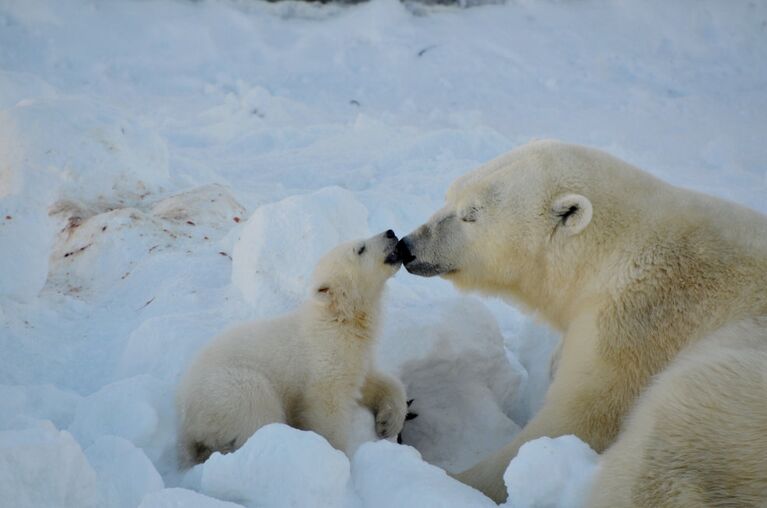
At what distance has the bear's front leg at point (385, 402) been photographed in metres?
3.31

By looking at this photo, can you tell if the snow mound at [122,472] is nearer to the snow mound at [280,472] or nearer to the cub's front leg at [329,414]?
the snow mound at [280,472]

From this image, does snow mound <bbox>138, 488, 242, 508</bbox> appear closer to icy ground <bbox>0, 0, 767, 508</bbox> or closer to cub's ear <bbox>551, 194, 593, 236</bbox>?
icy ground <bbox>0, 0, 767, 508</bbox>

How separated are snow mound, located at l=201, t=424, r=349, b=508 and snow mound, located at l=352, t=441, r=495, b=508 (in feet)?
0.32

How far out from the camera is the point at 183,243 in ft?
14.5

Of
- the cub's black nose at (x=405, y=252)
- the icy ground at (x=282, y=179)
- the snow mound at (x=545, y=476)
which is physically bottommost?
the icy ground at (x=282, y=179)

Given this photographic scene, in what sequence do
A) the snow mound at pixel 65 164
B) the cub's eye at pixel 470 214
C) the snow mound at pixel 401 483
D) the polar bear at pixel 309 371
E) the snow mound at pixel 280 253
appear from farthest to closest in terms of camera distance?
the snow mound at pixel 65 164
the snow mound at pixel 280 253
the cub's eye at pixel 470 214
the polar bear at pixel 309 371
the snow mound at pixel 401 483

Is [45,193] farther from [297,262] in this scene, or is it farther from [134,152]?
[297,262]

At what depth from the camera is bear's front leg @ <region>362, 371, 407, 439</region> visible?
331 centimetres

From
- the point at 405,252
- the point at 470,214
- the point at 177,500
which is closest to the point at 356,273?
the point at 405,252

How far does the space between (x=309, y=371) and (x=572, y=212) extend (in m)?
1.26

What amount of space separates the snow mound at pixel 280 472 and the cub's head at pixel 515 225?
110cm

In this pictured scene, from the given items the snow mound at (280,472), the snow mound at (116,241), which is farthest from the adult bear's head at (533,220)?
the snow mound at (116,241)

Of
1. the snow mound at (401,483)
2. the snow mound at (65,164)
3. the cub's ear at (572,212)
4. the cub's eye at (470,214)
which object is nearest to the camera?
the snow mound at (401,483)

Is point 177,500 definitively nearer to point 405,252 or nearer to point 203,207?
point 405,252
